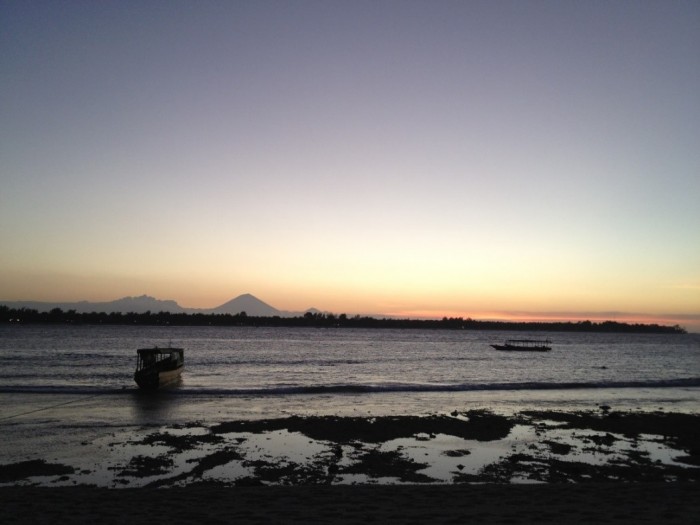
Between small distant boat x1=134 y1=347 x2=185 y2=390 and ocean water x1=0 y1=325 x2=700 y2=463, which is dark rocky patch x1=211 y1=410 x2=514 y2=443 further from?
small distant boat x1=134 y1=347 x2=185 y2=390

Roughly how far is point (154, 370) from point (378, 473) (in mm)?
27728

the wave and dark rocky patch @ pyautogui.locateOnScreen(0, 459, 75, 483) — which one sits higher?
dark rocky patch @ pyautogui.locateOnScreen(0, 459, 75, 483)

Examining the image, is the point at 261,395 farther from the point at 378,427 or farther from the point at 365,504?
the point at 365,504

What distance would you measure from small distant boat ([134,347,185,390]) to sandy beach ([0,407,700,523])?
15.6 meters

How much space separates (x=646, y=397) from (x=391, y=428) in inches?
920

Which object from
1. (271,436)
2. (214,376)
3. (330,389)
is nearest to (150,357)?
(214,376)

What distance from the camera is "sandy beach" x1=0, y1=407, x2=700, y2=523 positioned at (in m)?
9.96

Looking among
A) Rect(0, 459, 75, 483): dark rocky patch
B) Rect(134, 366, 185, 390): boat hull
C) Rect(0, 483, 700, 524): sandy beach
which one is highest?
Rect(0, 483, 700, 524): sandy beach

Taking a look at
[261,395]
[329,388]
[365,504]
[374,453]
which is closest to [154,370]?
[261,395]

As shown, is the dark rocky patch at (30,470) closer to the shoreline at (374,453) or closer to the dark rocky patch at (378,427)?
the shoreline at (374,453)

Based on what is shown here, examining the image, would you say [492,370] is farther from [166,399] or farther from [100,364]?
[100,364]

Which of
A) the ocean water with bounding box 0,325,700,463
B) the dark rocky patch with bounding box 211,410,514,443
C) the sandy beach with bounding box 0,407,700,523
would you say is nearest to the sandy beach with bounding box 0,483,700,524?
the sandy beach with bounding box 0,407,700,523

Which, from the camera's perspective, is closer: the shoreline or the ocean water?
the shoreline

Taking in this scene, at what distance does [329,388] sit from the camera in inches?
1481
